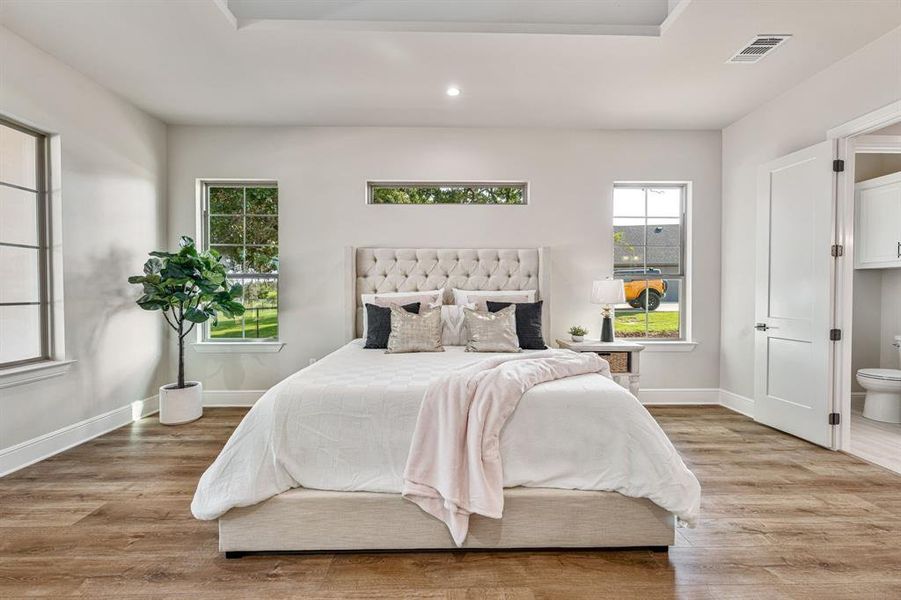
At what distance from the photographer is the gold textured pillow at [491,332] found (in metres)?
3.40

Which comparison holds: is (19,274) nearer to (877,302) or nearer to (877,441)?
(877,441)

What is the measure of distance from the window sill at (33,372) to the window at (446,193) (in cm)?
278

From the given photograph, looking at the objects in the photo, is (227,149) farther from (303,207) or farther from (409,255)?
(409,255)

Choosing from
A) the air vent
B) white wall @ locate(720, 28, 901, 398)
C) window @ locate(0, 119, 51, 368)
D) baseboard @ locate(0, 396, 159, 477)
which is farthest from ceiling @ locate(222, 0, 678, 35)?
baseboard @ locate(0, 396, 159, 477)

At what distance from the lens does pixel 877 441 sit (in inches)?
135

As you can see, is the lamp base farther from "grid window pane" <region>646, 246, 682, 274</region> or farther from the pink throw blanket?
the pink throw blanket

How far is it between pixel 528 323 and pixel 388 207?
1.86 meters

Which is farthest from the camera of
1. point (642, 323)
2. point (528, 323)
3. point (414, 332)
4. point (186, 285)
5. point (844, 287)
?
point (642, 323)

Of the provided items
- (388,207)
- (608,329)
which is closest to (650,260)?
(608,329)

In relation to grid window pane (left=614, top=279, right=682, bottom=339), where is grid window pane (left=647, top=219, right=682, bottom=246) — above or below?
above

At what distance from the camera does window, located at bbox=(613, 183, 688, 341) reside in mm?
4676

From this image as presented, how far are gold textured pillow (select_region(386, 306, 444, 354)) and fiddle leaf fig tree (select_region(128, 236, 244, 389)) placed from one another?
163 cm

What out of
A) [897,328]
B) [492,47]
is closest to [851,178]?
→ [897,328]

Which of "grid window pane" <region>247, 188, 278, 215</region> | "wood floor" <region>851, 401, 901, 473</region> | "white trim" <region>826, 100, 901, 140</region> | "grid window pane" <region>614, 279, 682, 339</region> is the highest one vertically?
"white trim" <region>826, 100, 901, 140</region>
